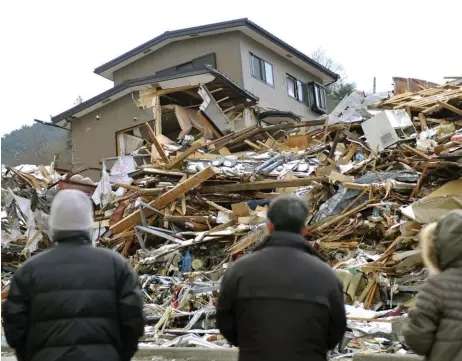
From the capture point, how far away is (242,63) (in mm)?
21688

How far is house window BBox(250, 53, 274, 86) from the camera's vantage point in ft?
73.9

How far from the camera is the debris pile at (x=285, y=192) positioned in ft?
25.0

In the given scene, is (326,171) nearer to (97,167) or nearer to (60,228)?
(60,228)

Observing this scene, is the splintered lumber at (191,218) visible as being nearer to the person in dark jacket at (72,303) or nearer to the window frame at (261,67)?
A: the person in dark jacket at (72,303)

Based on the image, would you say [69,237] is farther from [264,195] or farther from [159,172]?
[159,172]

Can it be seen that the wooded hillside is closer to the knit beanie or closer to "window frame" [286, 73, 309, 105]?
"window frame" [286, 73, 309, 105]

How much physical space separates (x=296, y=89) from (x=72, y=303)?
24.2 meters

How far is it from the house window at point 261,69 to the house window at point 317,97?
13.1 feet

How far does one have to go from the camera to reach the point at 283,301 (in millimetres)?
2697

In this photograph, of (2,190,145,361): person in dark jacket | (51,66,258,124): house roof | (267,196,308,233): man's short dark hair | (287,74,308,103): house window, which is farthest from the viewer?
(287,74,308,103): house window

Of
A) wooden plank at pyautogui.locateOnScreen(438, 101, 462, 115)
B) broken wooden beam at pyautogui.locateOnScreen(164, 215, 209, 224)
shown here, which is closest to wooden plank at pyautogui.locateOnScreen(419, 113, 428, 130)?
wooden plank at pyautogui.locateOnScreen(438, 101, 462, 115)

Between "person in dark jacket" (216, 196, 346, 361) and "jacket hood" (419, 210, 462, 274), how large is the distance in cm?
52

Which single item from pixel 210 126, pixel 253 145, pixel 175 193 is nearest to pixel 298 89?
pixel 210 126

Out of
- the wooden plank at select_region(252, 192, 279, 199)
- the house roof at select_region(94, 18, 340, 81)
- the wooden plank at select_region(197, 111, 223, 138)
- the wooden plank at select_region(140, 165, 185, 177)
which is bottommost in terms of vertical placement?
the wooden plank at select_region(252, 192, 279, 199)
